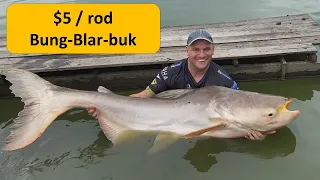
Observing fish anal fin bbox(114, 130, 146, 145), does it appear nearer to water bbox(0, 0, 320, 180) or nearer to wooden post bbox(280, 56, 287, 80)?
water bbox(0, 0, 320, 180)

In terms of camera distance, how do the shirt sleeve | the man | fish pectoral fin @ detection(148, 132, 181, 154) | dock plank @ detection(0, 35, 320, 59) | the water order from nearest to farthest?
the water, fish pectoral fin @ detection(148, 132, 181, 154), the man, the shirt sleeve, dock plank @ detection(0, 35, 320, 59)

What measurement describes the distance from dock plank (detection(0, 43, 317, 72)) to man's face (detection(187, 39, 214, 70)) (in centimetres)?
143

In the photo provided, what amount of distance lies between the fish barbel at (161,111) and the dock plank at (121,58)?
1.64 metres

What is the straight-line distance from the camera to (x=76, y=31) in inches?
224

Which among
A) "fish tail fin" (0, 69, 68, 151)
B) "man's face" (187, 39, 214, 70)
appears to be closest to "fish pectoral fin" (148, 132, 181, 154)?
"man's face" (187, 39, 214, 70)

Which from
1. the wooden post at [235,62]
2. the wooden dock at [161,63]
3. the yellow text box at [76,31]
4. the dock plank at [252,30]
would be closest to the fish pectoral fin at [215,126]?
the wooden dock at [161,63]

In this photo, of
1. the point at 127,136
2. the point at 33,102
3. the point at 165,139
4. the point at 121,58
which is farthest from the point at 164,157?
the point at 121,58

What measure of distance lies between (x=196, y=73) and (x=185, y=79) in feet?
0.51

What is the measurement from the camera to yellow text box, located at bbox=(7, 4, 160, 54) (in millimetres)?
5699

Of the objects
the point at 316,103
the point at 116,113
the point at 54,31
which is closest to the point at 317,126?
the point at 316,103

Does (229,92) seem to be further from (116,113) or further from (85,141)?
(85,141)

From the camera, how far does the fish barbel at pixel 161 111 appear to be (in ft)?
11.3

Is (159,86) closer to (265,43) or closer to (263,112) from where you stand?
(263,112)

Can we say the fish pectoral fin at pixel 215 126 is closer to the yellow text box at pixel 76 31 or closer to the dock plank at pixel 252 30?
the yellow text box at pixel 76 31
